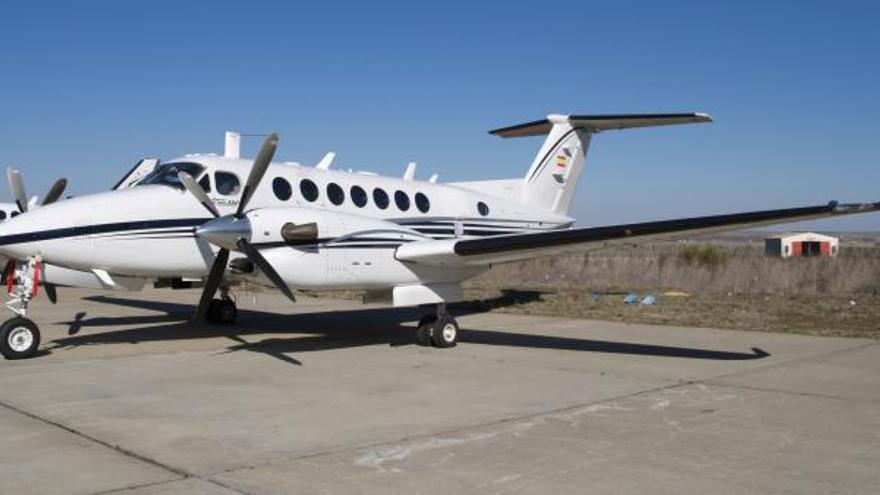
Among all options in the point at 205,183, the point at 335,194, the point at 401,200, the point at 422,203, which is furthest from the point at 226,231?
the point at 422,203

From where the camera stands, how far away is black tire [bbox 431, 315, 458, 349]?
12.1 meters

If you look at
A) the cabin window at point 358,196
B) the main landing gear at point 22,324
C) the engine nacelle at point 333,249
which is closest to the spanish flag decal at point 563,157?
the cabin window at point 358,196

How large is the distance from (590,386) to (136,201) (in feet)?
21.1

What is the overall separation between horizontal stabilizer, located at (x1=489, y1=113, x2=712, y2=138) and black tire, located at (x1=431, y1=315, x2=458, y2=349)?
6546 millimetres

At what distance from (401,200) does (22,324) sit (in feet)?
19.9

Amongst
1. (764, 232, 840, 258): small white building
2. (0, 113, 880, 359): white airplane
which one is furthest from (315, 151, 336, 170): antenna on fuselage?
(764, 232, 840, 258): small white building

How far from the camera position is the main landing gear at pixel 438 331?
12.1 metres

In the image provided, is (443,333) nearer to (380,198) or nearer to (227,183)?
(380,198)

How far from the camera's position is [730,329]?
48.4ft

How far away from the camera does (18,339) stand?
1029cm

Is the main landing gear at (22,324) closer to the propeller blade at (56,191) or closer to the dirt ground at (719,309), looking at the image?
the propeller blade at (56,191)

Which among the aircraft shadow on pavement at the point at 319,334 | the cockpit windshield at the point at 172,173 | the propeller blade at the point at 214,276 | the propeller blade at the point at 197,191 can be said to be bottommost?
the aircraft shadow on pavement at the point at 319,334

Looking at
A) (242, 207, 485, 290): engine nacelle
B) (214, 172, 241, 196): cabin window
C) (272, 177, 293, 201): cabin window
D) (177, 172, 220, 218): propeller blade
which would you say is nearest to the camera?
(177, 172, 220, 218): propeller blade

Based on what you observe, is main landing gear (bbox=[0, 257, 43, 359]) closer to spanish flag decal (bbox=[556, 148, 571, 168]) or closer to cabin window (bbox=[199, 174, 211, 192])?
cabin window (bbox=[199, 174, 211, 192])
